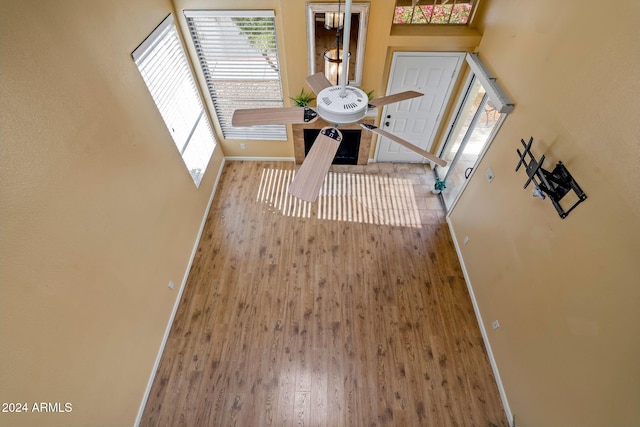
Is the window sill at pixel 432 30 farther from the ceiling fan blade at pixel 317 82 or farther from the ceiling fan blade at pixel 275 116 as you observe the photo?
the ceiling fan blade at pixel 275 116

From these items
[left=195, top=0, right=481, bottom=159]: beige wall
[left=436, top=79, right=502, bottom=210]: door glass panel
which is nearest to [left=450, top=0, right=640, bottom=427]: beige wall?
[left=195, top=0, right=481, bottom=159]: beige wall

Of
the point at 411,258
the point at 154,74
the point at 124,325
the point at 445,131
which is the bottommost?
the point at 124,325

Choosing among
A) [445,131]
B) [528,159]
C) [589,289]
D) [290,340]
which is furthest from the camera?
[445,131]

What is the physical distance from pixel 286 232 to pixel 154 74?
242 cm

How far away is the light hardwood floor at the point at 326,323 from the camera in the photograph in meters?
2.98

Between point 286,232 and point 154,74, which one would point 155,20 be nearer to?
point 154,74

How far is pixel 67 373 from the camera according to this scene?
209cm

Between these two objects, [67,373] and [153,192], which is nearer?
[67,373]

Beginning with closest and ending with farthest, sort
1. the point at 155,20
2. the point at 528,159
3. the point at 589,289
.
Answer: the point at 589,289
the point at 528,159
the point at 155,20

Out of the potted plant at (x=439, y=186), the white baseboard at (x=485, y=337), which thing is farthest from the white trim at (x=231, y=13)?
the white baseboard at (x=485, y=337)

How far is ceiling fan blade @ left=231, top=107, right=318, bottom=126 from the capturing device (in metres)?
1.85

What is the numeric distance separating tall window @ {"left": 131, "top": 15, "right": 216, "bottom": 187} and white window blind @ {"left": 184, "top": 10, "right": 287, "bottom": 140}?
27cm

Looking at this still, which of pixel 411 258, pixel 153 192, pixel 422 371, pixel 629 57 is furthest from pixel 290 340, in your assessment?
pixel 629 57

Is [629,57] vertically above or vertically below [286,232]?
below
